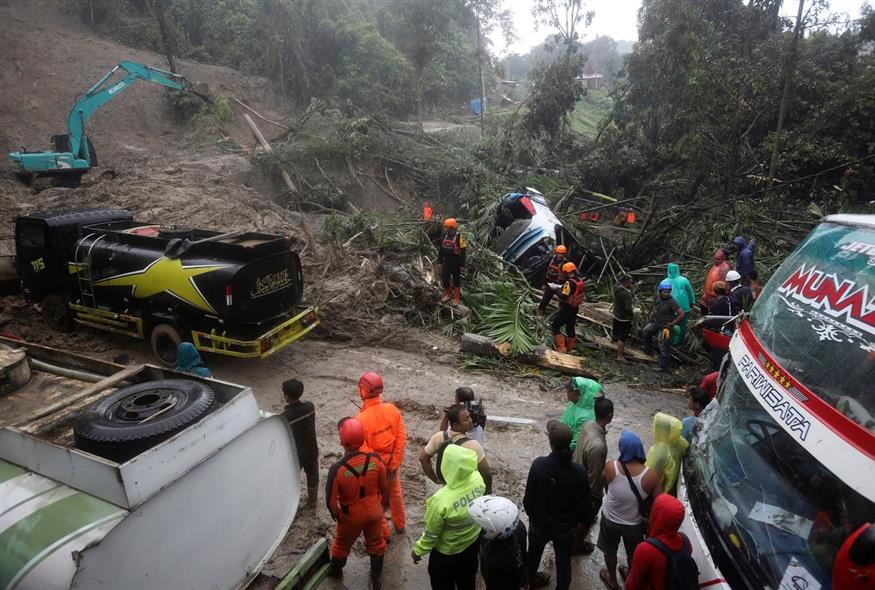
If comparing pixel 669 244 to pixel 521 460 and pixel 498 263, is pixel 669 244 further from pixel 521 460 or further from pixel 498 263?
pixel 521 460

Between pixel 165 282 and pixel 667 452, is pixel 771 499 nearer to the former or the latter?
pixel 667 452

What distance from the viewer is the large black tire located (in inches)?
106

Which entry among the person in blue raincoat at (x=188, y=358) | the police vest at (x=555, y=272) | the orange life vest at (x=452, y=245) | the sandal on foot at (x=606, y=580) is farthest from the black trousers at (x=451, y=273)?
the sandal on foot at (x=606, y=580)

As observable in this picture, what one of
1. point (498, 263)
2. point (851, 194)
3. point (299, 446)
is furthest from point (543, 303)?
point (851, 194)

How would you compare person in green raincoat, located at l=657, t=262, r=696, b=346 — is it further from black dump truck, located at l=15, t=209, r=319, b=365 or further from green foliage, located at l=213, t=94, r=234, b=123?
green foliage, located at l=213, t=94, r=234, b=123

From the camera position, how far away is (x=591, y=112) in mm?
39031

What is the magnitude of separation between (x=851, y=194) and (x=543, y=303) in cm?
1018

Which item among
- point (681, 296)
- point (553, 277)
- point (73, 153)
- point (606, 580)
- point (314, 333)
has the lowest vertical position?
point (606, 580)

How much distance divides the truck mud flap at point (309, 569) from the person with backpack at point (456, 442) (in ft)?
3.21

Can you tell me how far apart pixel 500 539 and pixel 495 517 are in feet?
0.66

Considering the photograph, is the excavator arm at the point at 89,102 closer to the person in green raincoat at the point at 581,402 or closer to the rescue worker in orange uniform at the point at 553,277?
the rescue worker in orange uniform at the point at 553,277

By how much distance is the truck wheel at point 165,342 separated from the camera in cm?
739

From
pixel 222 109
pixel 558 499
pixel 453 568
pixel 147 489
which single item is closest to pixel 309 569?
pixel 453 568

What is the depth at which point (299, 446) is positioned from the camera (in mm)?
4844
